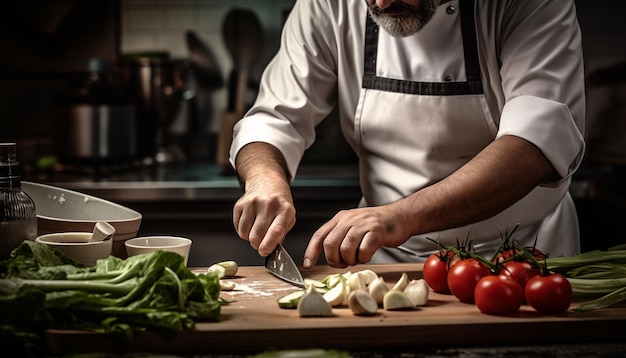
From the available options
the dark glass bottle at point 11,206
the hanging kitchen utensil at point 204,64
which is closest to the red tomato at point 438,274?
the dark glass bottle at point 11,206

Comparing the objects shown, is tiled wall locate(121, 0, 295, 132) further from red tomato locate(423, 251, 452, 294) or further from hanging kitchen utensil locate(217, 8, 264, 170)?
red tomato locate(423, 251, 452, 294)

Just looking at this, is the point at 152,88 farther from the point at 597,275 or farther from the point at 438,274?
the point at 597,275

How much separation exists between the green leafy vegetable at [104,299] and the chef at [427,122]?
336 millimetres

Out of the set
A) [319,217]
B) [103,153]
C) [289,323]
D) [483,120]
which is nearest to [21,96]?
[103,153]

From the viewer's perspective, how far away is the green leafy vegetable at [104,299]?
4.10 feet

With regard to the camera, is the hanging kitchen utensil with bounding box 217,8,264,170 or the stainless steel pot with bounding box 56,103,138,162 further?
the hanging kitchen utensil with bounding box 217,8,264,170

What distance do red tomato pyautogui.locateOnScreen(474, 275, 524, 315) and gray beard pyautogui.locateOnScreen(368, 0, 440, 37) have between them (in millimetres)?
763

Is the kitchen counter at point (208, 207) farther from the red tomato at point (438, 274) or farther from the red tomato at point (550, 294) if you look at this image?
the red tomato at point (550, 294)

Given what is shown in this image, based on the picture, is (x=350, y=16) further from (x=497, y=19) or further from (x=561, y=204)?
(x=561, y=204)

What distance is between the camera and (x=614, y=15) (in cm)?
345

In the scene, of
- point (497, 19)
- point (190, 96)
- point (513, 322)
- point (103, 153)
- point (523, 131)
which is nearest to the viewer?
point (513, 322)

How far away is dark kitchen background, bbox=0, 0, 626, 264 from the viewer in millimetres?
3232

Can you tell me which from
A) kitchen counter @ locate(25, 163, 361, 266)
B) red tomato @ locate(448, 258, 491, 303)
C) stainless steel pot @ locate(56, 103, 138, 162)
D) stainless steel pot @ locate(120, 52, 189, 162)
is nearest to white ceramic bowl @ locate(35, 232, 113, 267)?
red tomato @ locate(448, 258, 491, 303)

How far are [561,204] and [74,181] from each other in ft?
5.87
